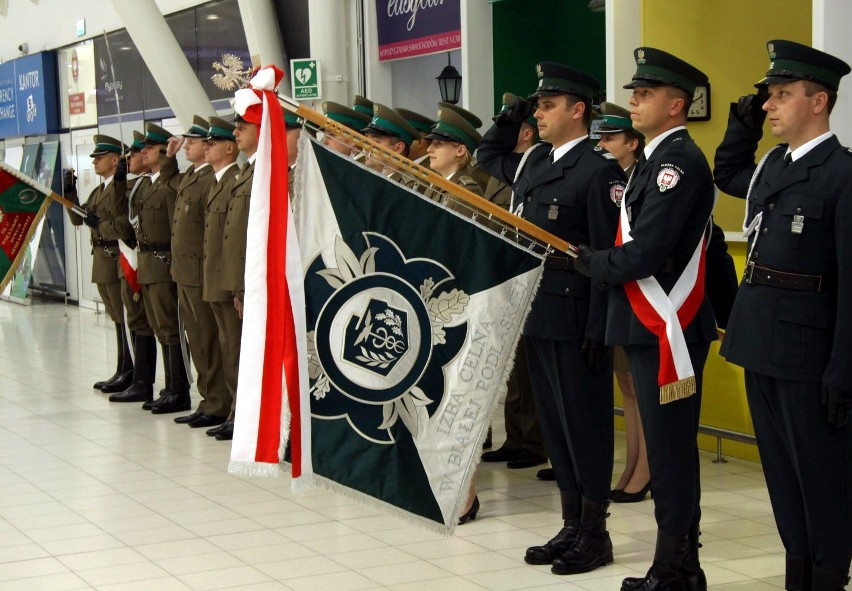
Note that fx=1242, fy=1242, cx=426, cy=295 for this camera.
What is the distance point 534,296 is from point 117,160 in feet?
16.7

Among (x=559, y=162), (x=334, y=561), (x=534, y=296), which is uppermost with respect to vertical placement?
(x=559, y=162)

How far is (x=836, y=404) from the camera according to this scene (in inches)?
131

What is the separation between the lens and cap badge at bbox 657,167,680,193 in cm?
366

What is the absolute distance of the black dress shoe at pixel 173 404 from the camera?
759 cm

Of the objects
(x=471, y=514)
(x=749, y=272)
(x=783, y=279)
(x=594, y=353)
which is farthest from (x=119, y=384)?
(x=783, y=279)

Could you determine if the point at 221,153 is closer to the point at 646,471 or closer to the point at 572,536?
the point at 646,471

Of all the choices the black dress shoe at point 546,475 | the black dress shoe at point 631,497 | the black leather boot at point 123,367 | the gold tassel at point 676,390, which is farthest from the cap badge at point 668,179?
the black leather boot at point 123,367

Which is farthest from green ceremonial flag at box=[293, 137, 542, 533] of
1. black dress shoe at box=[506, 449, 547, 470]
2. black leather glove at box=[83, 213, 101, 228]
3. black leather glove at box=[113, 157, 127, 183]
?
black leather glove at box=[83, 213, 101, 228]

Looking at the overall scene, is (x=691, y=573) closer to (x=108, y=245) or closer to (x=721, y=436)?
(x=721, y=436)

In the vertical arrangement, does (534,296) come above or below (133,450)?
above

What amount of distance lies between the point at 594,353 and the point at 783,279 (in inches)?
32.4

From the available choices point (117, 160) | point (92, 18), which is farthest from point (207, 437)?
point (92, 18)

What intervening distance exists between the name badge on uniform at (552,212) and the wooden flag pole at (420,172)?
0.45 feet

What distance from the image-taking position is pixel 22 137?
16750 mm
